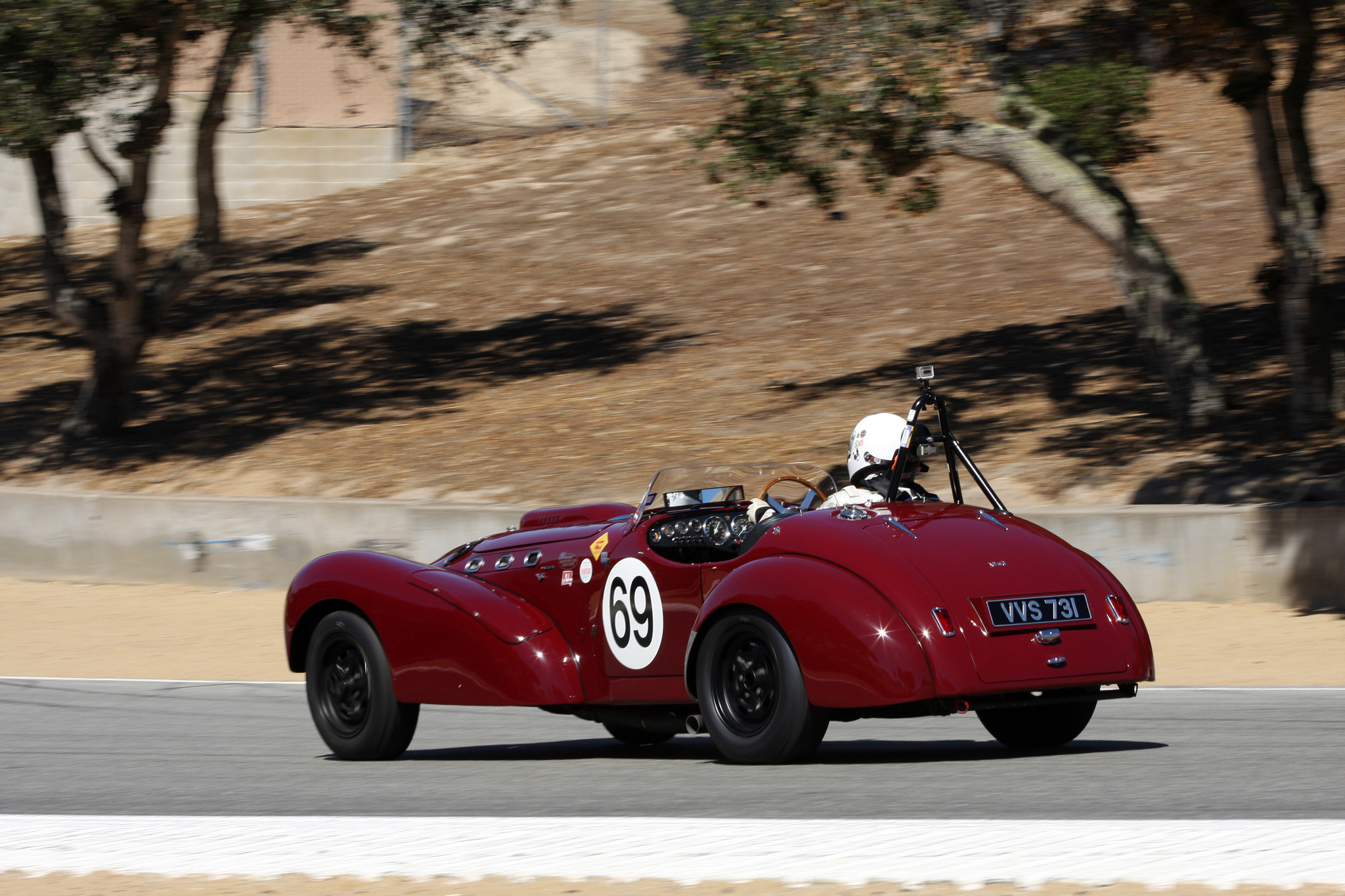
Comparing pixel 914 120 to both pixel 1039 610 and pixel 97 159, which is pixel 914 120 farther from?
pixel 1039 610

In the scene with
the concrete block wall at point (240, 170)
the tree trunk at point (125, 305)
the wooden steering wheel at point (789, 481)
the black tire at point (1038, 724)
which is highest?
the wooden steering wheel at point (789, 481)

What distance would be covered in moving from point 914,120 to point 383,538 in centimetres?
648

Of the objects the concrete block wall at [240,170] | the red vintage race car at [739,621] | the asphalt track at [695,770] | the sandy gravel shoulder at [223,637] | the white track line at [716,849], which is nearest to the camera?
the white track line at [716,849]

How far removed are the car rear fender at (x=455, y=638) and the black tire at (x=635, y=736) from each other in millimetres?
656

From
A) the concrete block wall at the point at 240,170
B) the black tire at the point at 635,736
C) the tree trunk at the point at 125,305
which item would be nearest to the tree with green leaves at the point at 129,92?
the tree trunk at the point at 125,305

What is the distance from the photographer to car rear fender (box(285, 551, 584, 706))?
7703 millimetres

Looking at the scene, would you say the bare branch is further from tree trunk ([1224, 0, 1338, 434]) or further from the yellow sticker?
the yellow sticker

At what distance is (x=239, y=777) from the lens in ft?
25.4

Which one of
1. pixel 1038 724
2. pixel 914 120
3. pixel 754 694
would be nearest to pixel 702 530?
pixel 754 694

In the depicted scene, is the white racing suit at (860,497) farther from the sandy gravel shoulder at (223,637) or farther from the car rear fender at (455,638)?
the sandy gravel shoulder at (223,637)

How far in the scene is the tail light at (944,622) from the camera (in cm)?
646

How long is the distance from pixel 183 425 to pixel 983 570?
739 inches

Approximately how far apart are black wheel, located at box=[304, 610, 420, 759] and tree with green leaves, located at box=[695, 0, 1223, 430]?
9.91 meters

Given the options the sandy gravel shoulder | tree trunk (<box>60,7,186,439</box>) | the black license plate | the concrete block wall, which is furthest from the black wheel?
the concrete block wall
